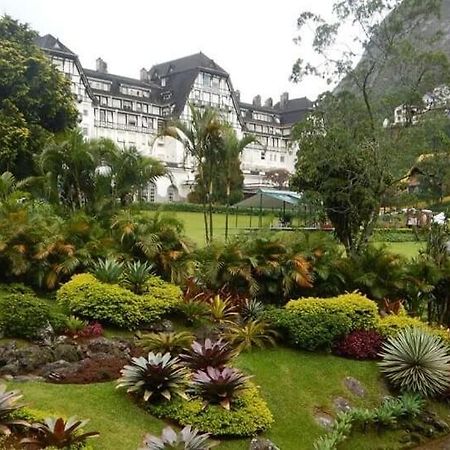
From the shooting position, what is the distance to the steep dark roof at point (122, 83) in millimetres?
58781

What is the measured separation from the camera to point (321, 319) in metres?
10.8

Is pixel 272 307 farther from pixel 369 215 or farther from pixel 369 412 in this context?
pixel 369 215

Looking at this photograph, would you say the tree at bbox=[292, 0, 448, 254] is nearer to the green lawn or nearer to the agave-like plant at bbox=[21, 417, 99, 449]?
the green lawn

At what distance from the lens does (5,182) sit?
13.8 m

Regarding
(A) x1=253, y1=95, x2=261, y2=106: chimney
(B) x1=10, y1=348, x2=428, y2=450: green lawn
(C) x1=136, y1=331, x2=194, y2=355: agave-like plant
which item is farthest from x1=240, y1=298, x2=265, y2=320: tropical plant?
(A) x1=253, y1=95, x2=261, y2=106: chimney

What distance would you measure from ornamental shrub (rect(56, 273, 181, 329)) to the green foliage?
610 mm

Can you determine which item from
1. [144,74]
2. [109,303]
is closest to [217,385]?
[109,303]

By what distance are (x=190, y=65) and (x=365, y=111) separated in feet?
164

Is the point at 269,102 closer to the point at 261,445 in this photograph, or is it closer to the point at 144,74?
the point at 144,74

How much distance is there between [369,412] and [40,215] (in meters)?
7.92

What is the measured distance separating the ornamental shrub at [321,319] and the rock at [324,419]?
5.60 feet

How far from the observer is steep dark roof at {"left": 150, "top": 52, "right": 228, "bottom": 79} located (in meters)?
63.4

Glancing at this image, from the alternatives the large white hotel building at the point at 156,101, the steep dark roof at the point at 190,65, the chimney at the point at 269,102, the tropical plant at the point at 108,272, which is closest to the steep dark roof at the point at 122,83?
the large white hotel building at the point at 156,101

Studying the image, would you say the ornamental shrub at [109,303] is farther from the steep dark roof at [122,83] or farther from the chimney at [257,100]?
the chimney at [257,100]
